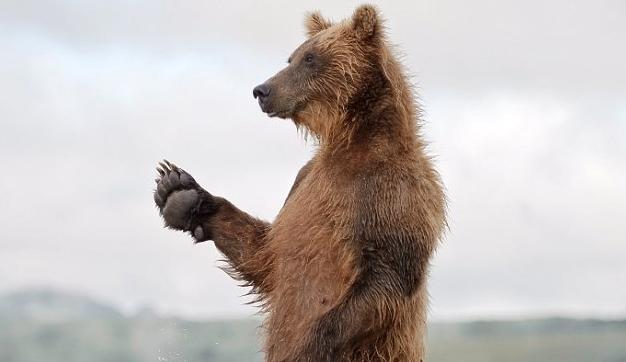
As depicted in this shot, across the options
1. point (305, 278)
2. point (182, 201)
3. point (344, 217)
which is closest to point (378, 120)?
point (344, 217)

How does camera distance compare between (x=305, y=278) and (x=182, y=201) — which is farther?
(x=182, y=201)

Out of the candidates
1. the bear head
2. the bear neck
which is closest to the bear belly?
the bear neck

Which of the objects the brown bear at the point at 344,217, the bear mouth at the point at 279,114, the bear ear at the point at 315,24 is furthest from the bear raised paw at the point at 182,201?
the bear ear at the point at 315,24

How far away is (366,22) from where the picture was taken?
10844 mm

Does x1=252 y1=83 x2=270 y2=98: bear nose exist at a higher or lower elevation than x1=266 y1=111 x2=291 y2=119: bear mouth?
higher

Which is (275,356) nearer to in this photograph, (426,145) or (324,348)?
(324,348)

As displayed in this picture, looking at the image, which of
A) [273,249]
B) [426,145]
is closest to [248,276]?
[273,249]

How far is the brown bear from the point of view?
1000 centimetres

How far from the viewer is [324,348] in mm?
9906

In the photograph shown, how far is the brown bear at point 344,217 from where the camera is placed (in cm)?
1000

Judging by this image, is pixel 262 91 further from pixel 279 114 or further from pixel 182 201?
pixel 182 201

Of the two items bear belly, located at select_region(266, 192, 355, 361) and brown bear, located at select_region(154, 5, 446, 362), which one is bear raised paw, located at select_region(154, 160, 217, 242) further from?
bear belly, located at select_region(266, 192, 355, 361)

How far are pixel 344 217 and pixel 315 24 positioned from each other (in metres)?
2.21

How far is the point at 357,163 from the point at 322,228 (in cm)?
61
